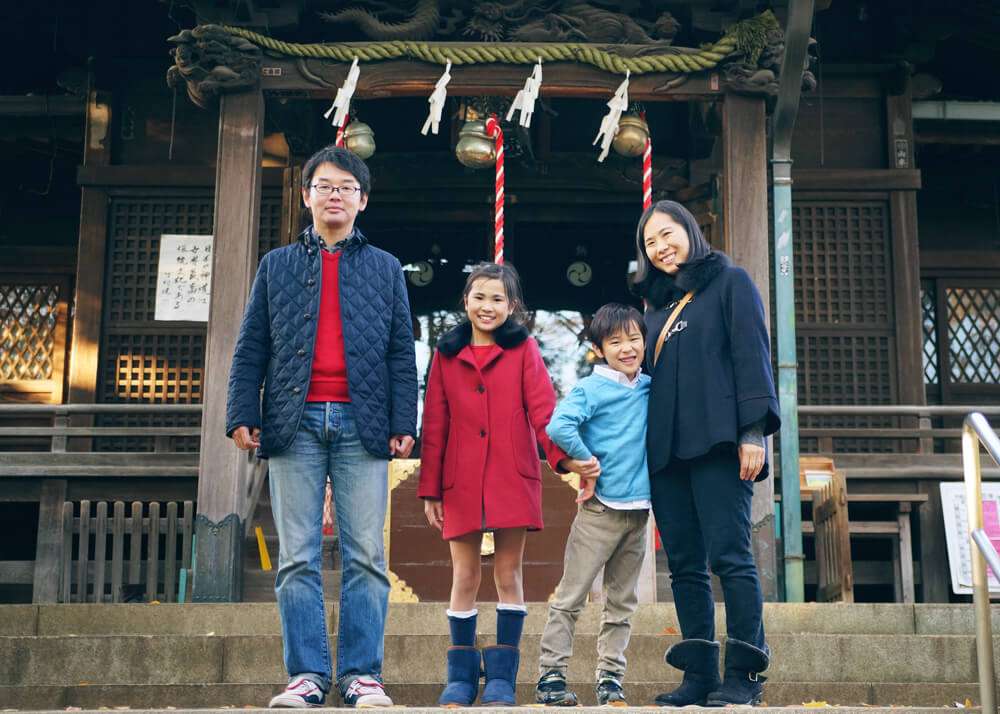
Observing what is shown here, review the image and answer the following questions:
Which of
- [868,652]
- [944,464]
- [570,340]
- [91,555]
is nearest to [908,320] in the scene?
[944,464]

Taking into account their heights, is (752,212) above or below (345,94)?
below

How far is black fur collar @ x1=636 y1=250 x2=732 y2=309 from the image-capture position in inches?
213

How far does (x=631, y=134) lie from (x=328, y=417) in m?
5.45

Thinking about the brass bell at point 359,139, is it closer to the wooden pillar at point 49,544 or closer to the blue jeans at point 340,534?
the wooden pillar at point 49,544

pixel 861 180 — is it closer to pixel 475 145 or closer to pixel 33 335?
pixel 475 145

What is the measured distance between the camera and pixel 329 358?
17.4 feet

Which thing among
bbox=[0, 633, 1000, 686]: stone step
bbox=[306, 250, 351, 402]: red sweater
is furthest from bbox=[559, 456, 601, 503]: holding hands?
bbox=[0, 633, 1000, 686]: stone step

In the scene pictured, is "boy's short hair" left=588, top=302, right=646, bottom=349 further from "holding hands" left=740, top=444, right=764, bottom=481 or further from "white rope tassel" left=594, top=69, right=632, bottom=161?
"white rope tassel" left=594, top=69, right=632, bottom=161

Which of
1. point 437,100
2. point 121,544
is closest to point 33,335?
point 121,544

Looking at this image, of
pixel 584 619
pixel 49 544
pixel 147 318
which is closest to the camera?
pixel 584 619

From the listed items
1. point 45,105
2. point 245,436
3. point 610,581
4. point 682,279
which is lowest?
point 610,581

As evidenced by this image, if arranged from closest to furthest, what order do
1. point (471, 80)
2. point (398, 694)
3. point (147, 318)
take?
point (398, 694), point (471, 80), point (147, 318)

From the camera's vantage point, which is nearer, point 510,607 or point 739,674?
point 739,674

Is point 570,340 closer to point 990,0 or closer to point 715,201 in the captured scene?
point 715,201
